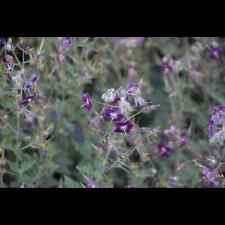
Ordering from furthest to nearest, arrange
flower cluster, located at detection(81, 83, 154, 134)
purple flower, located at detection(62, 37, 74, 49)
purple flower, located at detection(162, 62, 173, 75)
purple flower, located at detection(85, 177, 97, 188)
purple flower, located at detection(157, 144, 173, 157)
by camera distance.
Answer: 1. purple flower, located at detection(162, 62, 173, 75)
2. purple flower, located at detection(157, 144, 173, 157)
3. purple flower, located at detection(62, 37, 74, 49)
4. purple flower, located at detection(85, 177, 97, 188)
5. flower cluster, located at detection(81, 83, 154, 134)

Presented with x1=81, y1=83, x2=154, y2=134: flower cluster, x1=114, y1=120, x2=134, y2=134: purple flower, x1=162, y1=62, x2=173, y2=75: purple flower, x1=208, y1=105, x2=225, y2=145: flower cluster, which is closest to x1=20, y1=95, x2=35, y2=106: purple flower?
x1=81, y1=83, x2=154, y2=134: flower cluster

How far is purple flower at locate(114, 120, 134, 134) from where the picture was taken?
5.47ft

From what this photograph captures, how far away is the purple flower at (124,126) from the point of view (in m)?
1.67

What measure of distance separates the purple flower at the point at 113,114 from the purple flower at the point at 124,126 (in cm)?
1

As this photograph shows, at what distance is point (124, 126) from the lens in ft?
5.47

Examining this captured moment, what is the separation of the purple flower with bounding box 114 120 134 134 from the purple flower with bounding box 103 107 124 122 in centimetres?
1

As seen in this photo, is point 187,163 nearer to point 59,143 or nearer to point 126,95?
point 59,143

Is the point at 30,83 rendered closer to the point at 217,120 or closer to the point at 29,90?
the point at 29,90

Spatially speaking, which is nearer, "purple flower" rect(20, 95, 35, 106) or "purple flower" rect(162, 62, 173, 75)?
"purple flower" rect(20, 95, 35, 106)

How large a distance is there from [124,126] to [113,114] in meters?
0.05

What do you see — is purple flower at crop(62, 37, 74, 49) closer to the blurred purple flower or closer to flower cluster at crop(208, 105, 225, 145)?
the blurred purple flower
